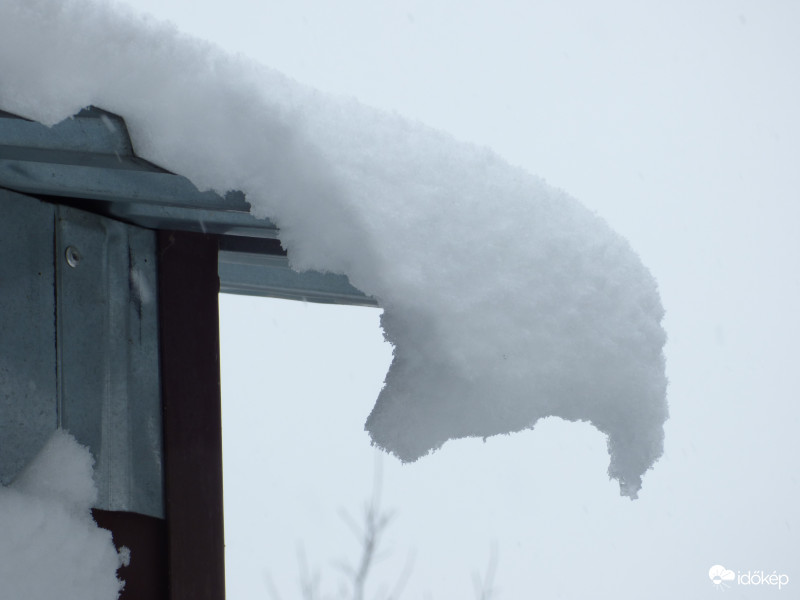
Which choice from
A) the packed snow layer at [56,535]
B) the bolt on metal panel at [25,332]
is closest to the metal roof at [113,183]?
the bolt on metal panel at [25,332]

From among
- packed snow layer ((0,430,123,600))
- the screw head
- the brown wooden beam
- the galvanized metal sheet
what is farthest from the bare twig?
the screw head

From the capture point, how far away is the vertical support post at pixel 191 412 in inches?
83.0

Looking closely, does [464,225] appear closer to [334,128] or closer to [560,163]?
[334,128]

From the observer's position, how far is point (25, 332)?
177 centimetres

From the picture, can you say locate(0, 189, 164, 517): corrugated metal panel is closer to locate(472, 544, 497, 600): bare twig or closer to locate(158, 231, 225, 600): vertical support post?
locate(158, 231, 225, 600): vertical support post

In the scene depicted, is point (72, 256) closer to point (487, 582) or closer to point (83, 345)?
point (83, 345)

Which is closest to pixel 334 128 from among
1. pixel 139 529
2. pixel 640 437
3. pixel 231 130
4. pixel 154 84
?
pixel 231 130

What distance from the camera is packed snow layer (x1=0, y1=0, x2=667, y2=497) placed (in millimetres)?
1265

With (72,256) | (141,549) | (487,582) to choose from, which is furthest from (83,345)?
(487,582)

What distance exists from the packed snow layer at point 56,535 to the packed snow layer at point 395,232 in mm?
783

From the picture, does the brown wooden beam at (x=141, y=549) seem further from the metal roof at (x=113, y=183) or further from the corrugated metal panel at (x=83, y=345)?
the metal roof at (x=113, y=183)

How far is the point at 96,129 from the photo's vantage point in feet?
4.39

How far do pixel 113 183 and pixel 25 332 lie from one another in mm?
382

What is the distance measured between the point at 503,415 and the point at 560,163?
93.0 meters
